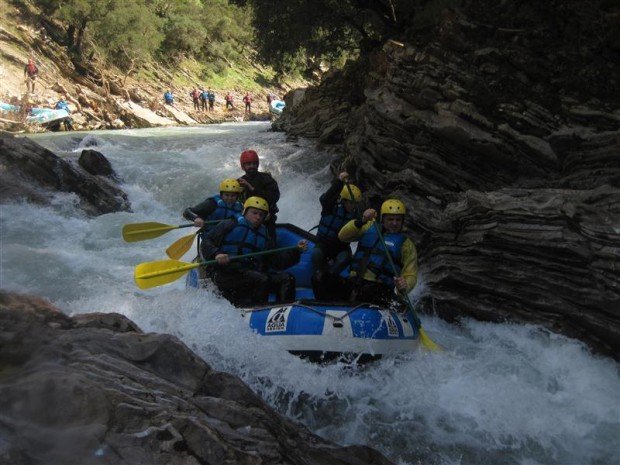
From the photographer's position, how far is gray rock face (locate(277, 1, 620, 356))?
496 cm

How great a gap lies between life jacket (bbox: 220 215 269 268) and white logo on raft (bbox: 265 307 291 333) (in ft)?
2.74

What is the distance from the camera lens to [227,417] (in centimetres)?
280

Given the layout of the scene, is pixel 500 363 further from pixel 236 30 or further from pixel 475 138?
pixel 236 30

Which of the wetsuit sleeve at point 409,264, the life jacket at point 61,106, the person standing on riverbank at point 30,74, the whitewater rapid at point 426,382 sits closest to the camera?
the whitewater rapid at point 426,382

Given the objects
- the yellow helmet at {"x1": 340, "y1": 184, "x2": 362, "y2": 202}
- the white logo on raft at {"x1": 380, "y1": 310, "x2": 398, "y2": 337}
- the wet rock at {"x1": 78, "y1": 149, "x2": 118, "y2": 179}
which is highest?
the yellow helmet at {"x1": 340, "y1": 184, "x2": 362, "y2": 202}

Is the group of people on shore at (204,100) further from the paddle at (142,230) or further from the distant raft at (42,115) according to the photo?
the paddle at (142,230)

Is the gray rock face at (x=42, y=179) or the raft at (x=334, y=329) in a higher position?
the raft at (x=334, y=329)

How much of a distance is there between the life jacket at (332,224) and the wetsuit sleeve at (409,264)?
3.10ft

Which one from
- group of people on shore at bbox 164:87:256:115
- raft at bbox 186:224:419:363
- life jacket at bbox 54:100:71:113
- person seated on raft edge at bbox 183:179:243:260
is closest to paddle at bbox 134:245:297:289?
raft at bbox 186:224:419:363

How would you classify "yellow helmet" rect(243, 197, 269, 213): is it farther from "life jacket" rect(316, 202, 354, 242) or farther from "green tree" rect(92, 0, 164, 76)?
"green tree" rect(92, 0, 164, 76)

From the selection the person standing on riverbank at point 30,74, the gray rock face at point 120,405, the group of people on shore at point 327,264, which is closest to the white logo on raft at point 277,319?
the group of people on shore at point 327,264

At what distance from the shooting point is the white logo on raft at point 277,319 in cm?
460

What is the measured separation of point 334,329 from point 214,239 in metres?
1.63

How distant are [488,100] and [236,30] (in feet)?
121
